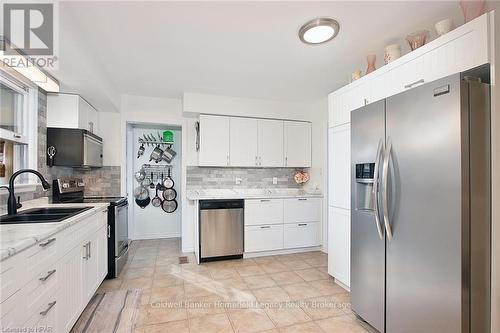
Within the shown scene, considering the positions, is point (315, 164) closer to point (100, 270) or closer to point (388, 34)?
point (388, 34)

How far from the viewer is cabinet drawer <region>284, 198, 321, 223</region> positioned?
3812 millimetres

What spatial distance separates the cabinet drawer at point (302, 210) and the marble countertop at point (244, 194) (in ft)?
0.27

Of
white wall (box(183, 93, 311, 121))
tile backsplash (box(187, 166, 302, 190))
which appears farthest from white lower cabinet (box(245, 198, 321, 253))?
white wall (box(183, 93, 311, 121))

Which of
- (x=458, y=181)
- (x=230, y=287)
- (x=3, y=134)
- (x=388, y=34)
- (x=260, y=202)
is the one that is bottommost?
(x=230, y=287)

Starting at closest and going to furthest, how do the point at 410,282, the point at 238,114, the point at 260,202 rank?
1. the point at 410,282
2. the point at 260,202
3. the point at 238,114

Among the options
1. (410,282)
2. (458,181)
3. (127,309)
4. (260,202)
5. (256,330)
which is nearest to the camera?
(458,181)

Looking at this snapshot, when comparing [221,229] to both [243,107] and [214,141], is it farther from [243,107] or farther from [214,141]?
[243,107]

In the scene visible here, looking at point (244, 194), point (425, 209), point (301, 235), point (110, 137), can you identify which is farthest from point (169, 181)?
point (425, 209)

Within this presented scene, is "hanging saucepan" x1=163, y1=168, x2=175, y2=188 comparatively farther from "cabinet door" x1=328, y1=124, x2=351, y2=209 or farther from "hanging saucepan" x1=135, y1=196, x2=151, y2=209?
"cabinet door" x1=328, y1=124, x2=351, y2=209

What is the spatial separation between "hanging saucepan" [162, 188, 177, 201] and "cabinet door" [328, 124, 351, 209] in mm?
3100

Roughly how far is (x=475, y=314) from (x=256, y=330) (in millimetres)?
1404

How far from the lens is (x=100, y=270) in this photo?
2.44m

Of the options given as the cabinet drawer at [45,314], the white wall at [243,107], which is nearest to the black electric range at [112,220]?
the cabinet drawer at [45,314]

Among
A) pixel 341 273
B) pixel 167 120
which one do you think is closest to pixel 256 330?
pixel 341 273
